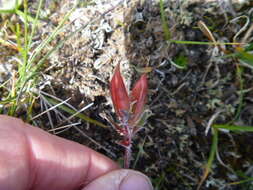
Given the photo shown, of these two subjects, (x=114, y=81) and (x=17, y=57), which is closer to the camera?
(x=114, y=81)

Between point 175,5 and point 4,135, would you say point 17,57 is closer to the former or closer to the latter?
point 4,135

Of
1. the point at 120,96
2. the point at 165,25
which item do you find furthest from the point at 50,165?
the point at 165,25

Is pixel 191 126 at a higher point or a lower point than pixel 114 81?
lower

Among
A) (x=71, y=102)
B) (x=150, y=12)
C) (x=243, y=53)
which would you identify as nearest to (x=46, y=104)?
(x=71, y=102)

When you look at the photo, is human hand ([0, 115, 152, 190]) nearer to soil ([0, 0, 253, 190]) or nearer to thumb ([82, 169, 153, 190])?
thumb ([82, 169, 153, 190])

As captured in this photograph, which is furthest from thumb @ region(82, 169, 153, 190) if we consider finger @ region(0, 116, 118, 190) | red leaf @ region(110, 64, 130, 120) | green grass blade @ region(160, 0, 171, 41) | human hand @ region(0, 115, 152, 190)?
green grass blade @ region(160, 0, 171, 41)

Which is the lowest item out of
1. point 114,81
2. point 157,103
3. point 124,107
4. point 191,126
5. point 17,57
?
point 191,126

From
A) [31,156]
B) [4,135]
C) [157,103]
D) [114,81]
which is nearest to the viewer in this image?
[114,81]
